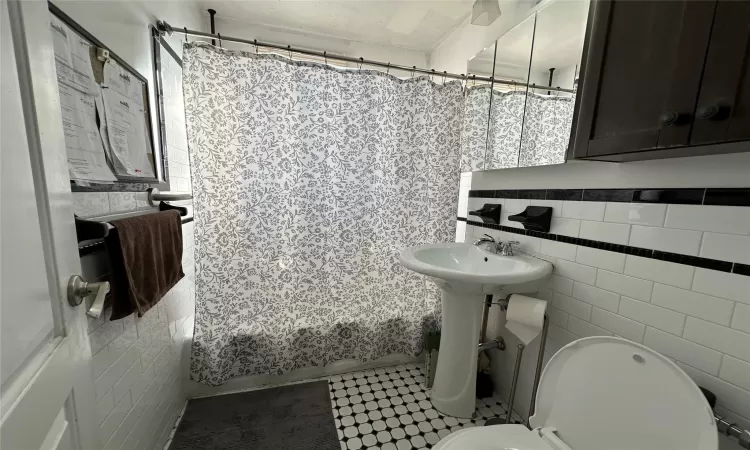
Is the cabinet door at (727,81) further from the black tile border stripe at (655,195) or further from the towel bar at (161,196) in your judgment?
the towel bar at (161,196)

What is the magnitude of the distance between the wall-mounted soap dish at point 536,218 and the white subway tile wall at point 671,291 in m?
0.05

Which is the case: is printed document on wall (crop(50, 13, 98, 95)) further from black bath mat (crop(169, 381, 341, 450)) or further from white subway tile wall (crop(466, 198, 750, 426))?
white subway tile wall (crop(466, 198, 750, 426))

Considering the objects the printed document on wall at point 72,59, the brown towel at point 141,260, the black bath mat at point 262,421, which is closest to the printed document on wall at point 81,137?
the printed document on wall at point 72,59

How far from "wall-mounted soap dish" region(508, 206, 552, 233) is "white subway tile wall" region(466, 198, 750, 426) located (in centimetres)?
5

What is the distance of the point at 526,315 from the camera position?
113 centimetres

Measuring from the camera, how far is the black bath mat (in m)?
1.30

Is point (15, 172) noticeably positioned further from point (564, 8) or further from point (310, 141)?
point (564, 8)

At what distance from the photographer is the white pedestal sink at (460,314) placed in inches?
49.6

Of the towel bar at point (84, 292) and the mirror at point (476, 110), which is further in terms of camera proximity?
the mirror at point (476, 110)

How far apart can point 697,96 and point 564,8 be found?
2.64 ft

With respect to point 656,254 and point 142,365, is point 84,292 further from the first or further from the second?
point 656,254

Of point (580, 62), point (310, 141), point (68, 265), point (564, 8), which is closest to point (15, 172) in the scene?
point (68, 265)

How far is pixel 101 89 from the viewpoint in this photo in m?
0.86

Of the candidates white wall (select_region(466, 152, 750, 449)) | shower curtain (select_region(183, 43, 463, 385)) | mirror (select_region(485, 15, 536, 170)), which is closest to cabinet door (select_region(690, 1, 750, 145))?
white wall (select_region(466, 152, 750, 449))
